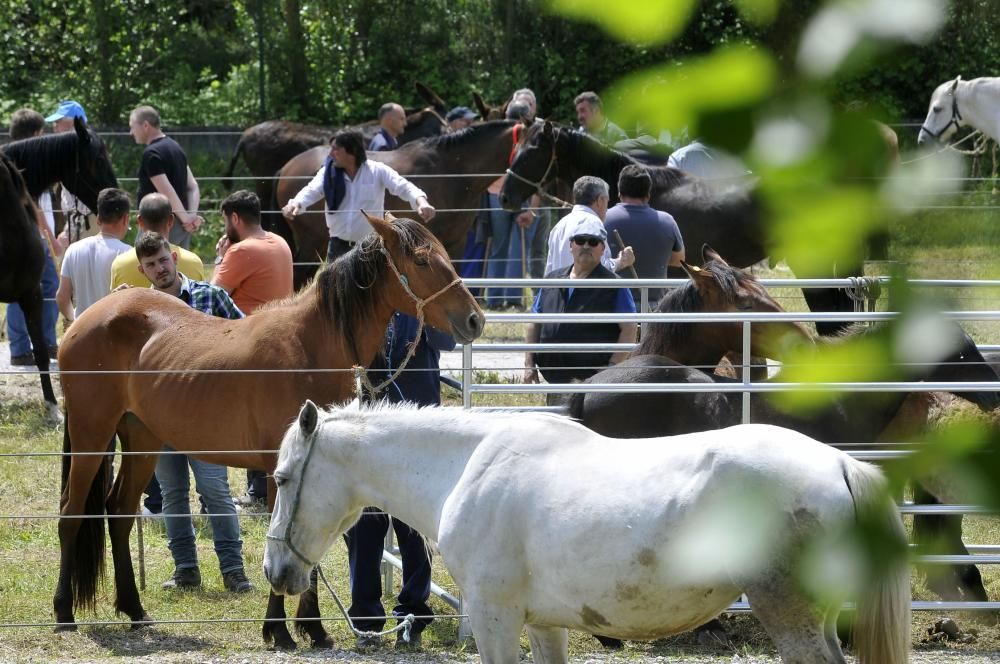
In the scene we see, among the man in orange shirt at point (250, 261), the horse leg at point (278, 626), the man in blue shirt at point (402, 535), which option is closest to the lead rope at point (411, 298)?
the man in blue shirt at point (402, 535)

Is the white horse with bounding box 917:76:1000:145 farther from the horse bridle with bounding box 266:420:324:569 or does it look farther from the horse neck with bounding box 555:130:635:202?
the horse bridle with bounding box 266:420:324:569

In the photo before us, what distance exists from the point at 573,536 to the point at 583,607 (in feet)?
0.68

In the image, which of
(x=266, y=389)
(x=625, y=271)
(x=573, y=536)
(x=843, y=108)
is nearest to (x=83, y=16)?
(x=625, y=271)

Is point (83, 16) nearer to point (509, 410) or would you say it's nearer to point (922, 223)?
point (509, 410)

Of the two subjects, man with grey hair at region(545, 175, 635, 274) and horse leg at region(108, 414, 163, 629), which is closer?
horse leg at region(108, 414, 163, 629)

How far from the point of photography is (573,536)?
12.1 feet

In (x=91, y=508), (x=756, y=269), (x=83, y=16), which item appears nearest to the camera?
(x=91, y=508)

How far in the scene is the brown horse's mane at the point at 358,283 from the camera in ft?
16.1

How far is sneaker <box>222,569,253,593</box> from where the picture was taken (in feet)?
18.6

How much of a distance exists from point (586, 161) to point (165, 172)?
9.77 feet

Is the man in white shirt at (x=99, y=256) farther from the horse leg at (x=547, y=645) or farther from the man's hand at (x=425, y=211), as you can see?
the horse leg at (x=547, y=645)

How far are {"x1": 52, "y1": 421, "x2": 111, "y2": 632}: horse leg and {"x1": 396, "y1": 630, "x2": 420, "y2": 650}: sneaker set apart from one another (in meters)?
1.30

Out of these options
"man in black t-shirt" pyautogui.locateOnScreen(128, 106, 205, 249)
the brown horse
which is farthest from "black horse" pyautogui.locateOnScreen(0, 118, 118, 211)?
the brown horse

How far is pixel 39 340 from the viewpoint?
8242 mm
